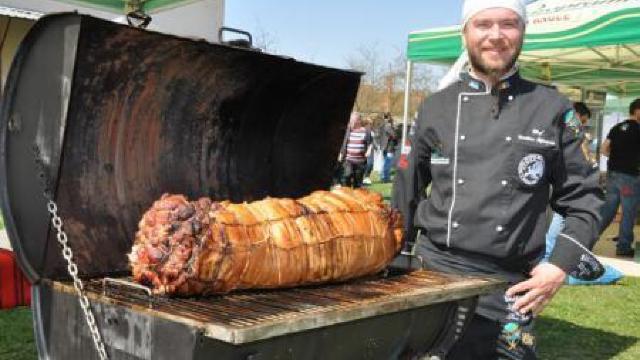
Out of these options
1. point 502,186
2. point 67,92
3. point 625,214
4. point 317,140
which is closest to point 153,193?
point 67,92

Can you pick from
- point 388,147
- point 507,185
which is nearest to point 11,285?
point 507,185

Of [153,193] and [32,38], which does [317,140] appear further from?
[32,38]

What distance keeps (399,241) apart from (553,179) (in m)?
0.68

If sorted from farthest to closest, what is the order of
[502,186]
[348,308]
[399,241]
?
[399,241] → [502,186] → [348,308]

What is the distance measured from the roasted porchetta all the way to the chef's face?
738 millimetres

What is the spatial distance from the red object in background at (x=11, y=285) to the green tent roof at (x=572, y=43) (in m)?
6.53

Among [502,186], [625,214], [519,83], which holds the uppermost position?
[519,83]

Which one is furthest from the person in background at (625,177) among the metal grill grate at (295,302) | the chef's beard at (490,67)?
the metal grill grate at (295,302)

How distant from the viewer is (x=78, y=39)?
7.32 ft

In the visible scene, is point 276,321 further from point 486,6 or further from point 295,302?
point 486,6

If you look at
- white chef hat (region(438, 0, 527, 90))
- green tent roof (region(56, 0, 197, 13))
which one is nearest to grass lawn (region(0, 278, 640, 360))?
green tent roof (region(56, 0, 197, 13))

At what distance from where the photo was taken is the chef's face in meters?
2.59

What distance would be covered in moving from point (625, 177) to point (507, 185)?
7818 millimetres

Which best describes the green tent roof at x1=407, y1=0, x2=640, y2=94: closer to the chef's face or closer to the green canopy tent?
the green canopy tent
